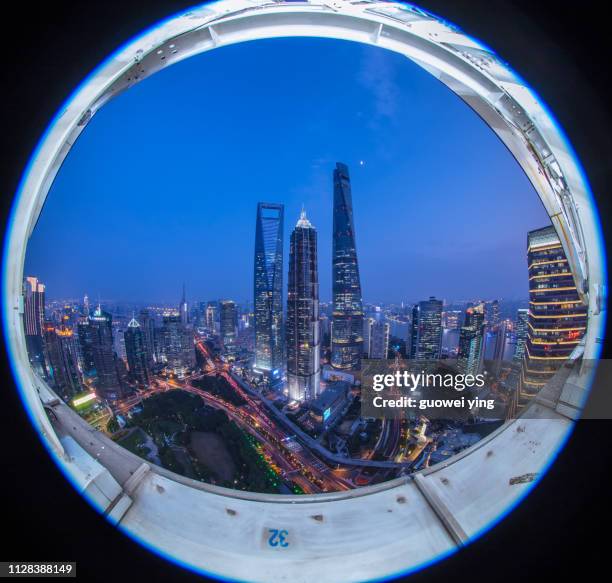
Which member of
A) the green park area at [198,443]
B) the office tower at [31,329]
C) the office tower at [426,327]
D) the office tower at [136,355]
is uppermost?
the office tower at [31,329]

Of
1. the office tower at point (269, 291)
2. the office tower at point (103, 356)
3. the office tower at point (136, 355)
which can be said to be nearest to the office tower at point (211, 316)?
the office tower at point (269, 291)

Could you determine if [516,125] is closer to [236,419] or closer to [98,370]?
[236,419]

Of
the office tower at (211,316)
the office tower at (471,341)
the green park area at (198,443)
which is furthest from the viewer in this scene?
the office tower at (211,316)

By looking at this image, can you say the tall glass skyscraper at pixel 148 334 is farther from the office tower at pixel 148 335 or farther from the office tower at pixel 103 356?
the office tower at pixel 103 356

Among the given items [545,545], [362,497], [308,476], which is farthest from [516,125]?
[308,476]

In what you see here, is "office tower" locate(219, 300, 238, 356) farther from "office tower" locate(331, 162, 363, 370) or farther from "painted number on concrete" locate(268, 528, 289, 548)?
"painted number on concrete" locate(268, 528, 289, 548)

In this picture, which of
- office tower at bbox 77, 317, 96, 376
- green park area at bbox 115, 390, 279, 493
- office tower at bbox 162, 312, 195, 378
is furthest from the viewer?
office tower at bbox 162, 312, 195, 378

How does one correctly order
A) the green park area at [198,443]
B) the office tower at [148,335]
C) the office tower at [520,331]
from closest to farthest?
the green park area at [198,443] < the office tower at [520,331] < the office tower at [148,335]

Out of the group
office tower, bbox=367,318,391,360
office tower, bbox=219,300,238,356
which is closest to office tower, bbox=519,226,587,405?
office tower, bbox=367,318,391,360
